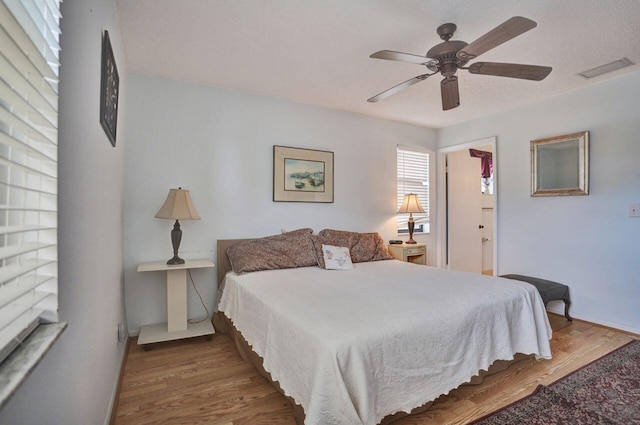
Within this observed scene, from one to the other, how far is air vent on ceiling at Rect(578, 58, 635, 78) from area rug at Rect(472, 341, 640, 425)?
2.47 meters

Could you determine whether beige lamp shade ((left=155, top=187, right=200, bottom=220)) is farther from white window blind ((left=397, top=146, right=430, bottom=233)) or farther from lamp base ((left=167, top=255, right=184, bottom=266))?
white window blind ((left=397, top=146, right=430, bottom=233))

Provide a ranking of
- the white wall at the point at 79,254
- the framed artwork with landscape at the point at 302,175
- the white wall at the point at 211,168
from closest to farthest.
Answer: the white wall at the point at 79,254 → the white wall at the point at 211,168 → the framed artwork with landscape at the point at 302,175

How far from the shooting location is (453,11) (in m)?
1.97

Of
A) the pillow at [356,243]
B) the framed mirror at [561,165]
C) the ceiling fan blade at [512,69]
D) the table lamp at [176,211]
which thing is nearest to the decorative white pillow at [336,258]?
the pillow at [356,243]

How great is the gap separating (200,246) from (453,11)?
9.23 feet

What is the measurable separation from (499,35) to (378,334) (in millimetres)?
1696

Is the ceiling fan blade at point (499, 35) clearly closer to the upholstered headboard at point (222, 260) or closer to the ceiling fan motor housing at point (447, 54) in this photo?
the ceiling fan motor housing at point (447, 54)

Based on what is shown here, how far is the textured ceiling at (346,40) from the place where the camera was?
76.4 inches

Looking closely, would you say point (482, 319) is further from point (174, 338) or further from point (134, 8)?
point (134, 8)

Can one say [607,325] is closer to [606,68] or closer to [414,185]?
[606,68]

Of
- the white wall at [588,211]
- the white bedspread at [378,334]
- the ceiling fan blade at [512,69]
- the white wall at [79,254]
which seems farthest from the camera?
the white wall at [588,211]

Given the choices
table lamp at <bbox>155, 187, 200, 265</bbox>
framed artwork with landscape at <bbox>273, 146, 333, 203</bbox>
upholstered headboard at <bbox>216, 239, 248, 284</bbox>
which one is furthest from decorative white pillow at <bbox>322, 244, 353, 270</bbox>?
table lamp at <bbox>155, 187, 200, 265</bbox>

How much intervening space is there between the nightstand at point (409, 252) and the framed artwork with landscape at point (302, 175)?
109 centimetres

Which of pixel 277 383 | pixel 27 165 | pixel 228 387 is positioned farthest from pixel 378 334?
pixel 27 165
